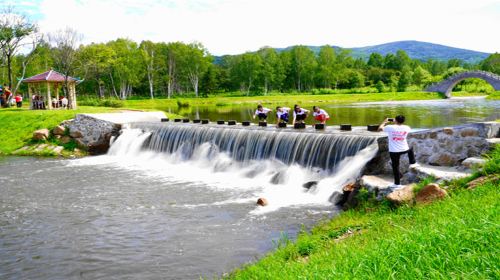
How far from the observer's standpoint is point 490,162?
904cm

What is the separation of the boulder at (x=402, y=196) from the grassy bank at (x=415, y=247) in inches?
16.5

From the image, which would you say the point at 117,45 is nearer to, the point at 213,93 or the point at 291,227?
the point at 213,93

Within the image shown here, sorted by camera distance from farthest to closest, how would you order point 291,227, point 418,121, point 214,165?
point 418,121 → point 214,165 → point 291,227

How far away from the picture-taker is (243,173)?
1789cm

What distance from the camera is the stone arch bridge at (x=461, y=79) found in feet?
220

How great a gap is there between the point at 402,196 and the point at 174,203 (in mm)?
7005

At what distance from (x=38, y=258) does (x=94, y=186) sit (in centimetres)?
715

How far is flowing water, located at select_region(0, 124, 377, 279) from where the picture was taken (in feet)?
30.1

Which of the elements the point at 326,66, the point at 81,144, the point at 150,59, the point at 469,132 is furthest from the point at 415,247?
the point at 326,66

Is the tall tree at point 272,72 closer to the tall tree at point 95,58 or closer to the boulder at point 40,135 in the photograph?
the tall tree at point 95,58

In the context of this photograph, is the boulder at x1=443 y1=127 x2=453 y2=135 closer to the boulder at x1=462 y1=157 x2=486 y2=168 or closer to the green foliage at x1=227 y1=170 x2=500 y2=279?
the boulder at x1=462 y1=157 x2=486 y2=168

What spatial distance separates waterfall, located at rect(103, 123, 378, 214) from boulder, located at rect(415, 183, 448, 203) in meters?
4.30

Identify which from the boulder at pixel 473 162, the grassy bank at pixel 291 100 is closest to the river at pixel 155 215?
the boulder at pixel 473 162

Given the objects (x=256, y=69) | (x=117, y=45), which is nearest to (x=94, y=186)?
(x=117, y=45)
